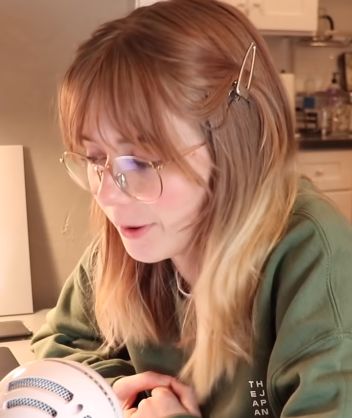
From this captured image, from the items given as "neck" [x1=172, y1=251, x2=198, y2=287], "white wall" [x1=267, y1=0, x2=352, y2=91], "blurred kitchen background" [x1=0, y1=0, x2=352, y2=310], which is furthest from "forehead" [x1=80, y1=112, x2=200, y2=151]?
"white wall" [x1=267, y1=0, x2=352, y2=91]

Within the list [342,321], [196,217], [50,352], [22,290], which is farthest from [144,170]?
[22,290]

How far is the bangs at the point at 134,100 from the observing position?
0.78 metres

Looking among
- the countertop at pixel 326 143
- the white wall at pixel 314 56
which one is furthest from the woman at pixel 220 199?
the white wall at pixel 314 56

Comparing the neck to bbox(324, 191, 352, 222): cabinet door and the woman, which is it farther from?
bbox(324, 191, 352, 222): cabinet door

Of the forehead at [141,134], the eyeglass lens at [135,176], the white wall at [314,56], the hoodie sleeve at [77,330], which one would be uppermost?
the white wall at [314,56]

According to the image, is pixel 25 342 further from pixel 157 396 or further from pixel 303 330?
pixel 303 330

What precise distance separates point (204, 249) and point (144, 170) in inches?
5.5

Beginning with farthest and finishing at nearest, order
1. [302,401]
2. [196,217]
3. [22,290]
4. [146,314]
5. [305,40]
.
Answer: [305,40] < [22,290] < [146,314] < [196,217] < [302,401]

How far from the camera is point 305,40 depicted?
3766mm

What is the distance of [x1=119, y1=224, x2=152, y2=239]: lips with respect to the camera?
2.78 feet

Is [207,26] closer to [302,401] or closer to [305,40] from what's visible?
[302,401]

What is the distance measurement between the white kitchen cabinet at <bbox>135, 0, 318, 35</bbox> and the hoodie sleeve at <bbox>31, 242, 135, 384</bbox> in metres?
2.35

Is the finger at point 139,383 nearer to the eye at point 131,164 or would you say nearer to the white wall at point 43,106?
the eye at point 131,164

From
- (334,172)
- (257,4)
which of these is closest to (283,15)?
(257,4)
